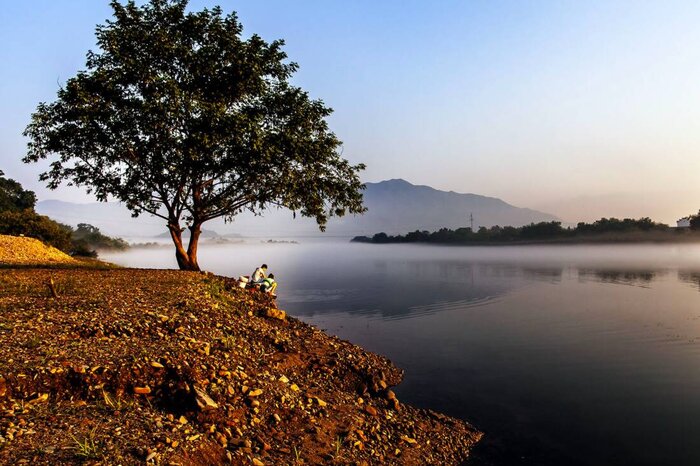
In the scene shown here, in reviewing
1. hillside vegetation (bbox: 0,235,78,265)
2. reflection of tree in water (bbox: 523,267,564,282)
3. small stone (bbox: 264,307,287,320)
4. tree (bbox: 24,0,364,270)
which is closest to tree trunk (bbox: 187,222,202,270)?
tree (bbox: 24,0,364,270)

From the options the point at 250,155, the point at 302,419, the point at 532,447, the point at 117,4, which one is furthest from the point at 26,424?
the point at 117,4

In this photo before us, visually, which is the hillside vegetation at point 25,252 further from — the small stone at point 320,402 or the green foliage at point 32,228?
the small stone at point 320,402

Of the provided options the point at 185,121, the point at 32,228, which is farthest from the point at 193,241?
the point at 32,228

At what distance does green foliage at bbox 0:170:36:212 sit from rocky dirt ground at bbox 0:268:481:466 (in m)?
71.7

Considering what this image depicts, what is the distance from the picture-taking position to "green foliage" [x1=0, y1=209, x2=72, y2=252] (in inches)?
2226

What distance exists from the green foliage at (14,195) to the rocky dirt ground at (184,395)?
71.7 metres

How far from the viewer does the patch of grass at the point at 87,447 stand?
7.62 meters

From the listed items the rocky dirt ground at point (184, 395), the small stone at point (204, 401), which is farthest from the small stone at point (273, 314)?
the small stone at point (204, 401)

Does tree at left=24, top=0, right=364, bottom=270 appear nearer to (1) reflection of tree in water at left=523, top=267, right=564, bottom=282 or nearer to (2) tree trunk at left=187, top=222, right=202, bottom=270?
(2) tree trunk at left=187, top=222, right=202, bottom=270

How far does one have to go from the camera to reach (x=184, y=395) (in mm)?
10430

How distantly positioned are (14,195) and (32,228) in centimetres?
2820

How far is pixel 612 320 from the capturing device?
104 feet

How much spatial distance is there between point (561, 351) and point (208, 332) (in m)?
18.9

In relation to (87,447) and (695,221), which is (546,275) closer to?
(87,447)
